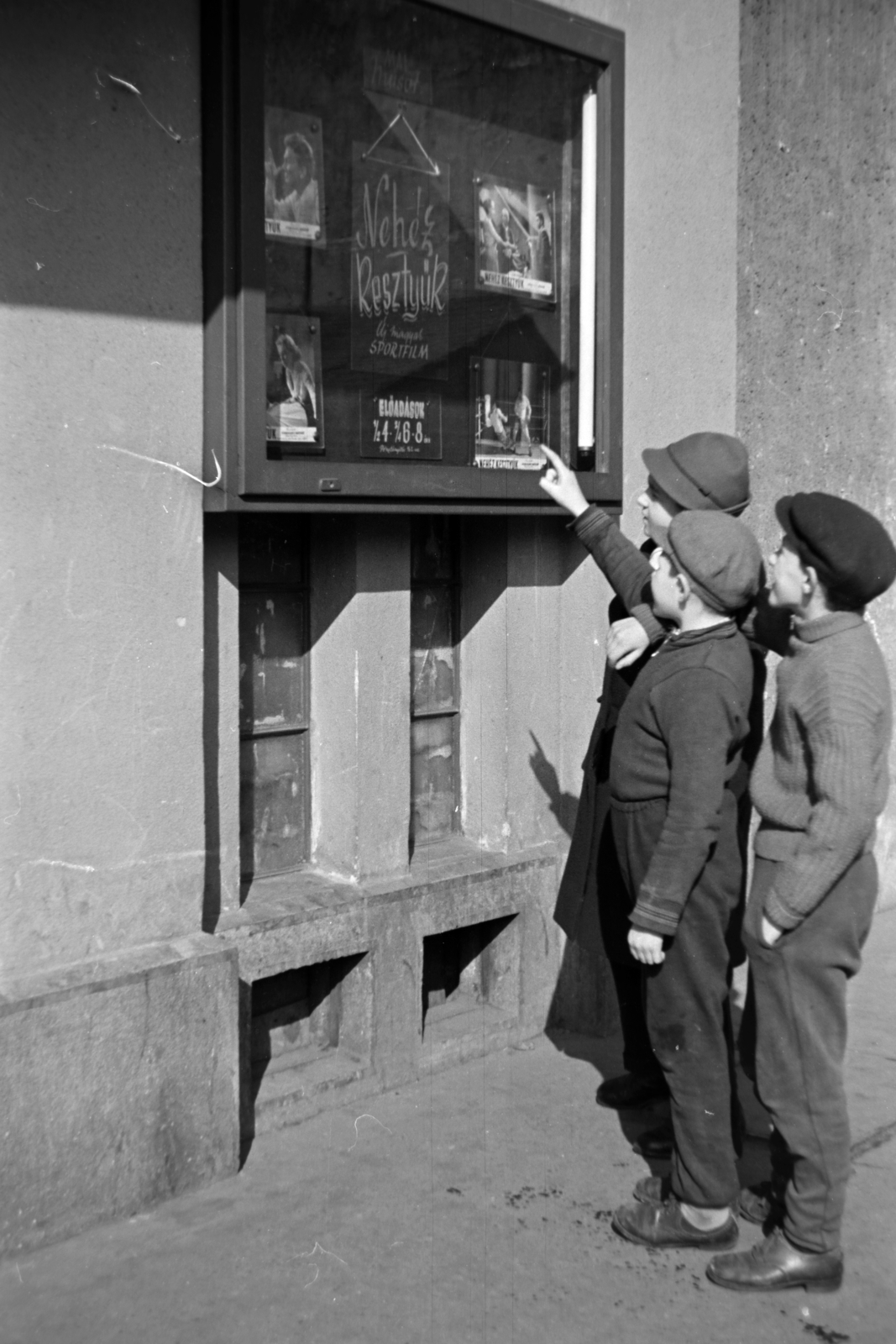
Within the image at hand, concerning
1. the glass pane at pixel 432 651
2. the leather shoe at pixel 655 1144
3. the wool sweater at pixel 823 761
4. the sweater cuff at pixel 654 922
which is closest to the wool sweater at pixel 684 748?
the sweater cuff at pixel 654 922

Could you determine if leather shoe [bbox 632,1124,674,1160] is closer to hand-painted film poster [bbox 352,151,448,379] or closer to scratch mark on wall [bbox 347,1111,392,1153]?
scratch mark on wall [bbox 347,1111,392,1153]

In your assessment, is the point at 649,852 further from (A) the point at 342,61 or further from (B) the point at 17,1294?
(A) the point at 342,61

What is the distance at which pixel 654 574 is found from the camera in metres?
3.48

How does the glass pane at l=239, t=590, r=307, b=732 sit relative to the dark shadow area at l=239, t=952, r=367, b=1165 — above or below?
above

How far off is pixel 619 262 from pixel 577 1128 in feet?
8.99

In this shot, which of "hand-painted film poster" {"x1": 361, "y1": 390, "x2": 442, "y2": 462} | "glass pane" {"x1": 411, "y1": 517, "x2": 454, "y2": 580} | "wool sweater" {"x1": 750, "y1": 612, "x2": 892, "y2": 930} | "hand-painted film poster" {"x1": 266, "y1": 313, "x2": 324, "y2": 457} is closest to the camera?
"wool sweater" {"x1": 750, "y1": 612, "x2": 892, "y2": 930}

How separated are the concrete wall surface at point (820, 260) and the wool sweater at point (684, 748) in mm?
2188

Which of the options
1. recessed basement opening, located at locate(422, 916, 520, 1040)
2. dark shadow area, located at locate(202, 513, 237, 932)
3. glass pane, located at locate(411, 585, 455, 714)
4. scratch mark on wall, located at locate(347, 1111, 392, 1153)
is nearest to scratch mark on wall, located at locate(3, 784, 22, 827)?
dark shadow area, located at locate(202, 513, 237, 932)

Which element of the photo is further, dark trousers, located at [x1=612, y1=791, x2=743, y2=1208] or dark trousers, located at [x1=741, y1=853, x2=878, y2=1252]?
dark trousers, located at [x1=612, y1=791, x2=743, y2=1208]

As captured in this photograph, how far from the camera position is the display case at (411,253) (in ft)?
12.5

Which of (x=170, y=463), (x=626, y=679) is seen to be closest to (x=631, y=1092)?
(x=626, y=679)

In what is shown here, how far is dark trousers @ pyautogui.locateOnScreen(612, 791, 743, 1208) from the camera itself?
11.3 ft

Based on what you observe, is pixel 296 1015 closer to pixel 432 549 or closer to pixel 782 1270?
pixel 432 549

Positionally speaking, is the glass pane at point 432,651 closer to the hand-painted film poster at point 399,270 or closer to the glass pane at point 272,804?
the glass pane at point 272,804
